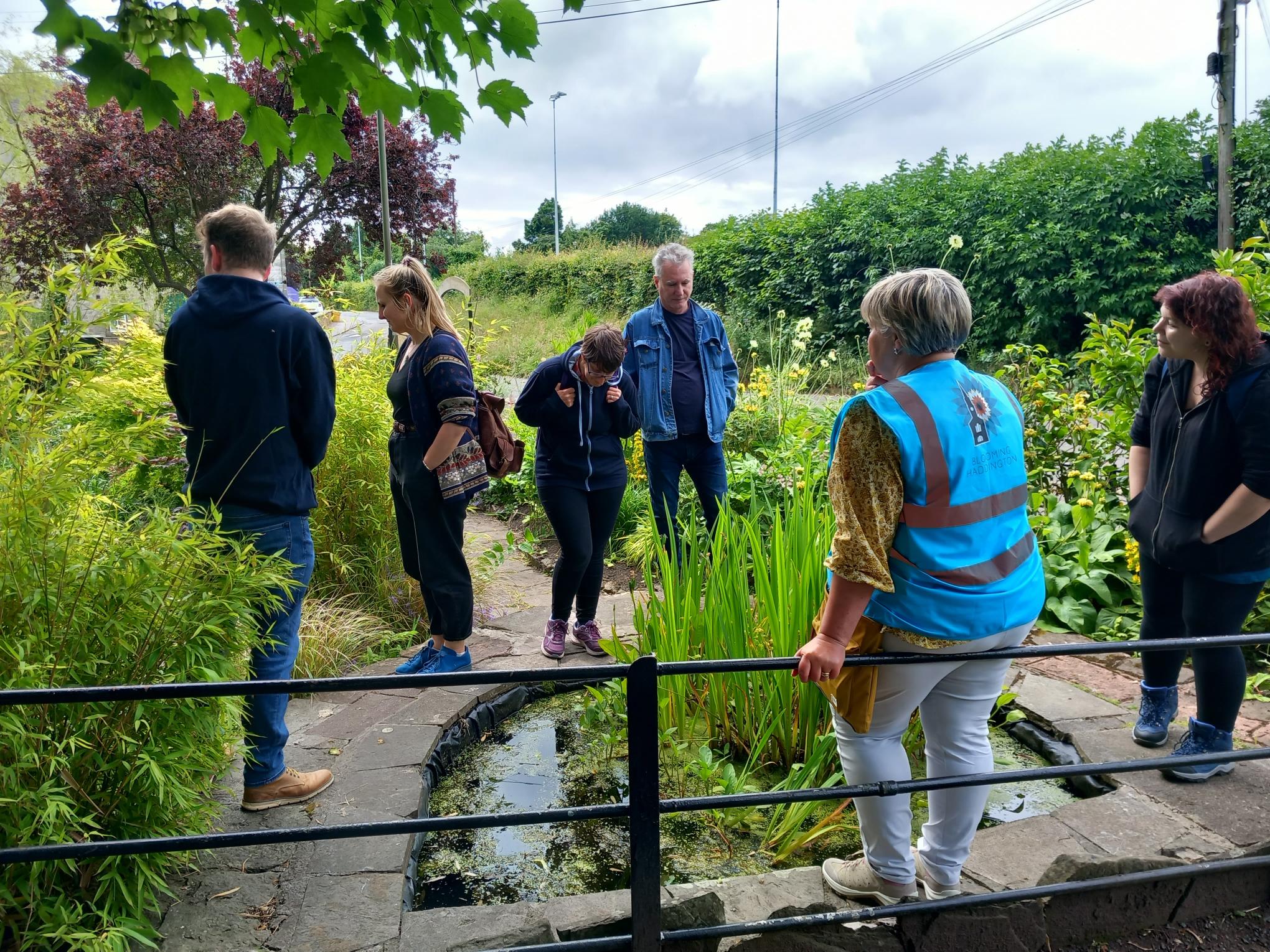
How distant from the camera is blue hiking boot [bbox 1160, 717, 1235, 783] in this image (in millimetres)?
2871

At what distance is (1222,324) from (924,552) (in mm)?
1584

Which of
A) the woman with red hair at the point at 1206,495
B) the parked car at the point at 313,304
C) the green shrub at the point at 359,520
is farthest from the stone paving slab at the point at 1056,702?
the parked car at the point at 313,304

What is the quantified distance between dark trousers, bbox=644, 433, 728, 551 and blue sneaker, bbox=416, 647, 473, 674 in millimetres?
1315

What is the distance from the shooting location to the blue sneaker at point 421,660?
391 cm

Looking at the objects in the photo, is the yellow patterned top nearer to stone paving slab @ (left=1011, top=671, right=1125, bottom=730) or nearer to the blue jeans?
the blue jeans

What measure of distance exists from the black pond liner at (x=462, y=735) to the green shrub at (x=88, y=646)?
0.60 meters

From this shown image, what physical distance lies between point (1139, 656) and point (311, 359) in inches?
148

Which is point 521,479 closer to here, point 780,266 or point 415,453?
point 415,453

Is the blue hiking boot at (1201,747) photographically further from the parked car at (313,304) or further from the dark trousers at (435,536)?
the parked car at (313,304)

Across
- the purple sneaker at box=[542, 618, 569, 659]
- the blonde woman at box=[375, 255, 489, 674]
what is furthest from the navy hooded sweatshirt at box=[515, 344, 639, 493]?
the purple sneaker at box=[542, 618, 569, 659]

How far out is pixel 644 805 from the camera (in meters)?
1.77

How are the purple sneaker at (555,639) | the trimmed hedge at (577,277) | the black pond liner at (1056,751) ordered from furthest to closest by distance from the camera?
the trimmed hedge at (577,277) → the purple sneaker at (555,639) → the black pond liner at (1056,751)

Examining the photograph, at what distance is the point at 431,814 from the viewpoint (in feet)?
9.65

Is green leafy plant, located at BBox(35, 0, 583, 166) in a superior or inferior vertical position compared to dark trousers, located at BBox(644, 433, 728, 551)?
superior
